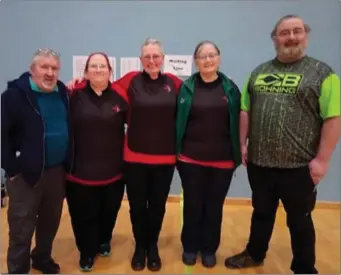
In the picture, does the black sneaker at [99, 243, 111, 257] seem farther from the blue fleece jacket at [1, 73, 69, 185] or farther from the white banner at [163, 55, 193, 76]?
the white banner at [163, 55, 193, 76]

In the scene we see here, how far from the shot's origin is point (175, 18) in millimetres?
3162

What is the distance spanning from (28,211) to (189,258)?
1050 millimetres

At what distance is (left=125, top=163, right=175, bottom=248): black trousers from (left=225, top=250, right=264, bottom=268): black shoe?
51 centimetres

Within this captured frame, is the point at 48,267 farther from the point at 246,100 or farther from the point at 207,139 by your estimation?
the point at 246,100

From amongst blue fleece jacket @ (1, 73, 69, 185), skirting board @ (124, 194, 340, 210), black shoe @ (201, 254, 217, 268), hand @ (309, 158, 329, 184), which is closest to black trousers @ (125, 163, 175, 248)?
black shoe @ (201, 254, 217, 268)

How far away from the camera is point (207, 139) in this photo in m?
2.00

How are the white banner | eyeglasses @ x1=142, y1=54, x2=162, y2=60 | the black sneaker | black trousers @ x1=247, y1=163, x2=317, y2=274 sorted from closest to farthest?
black trousers @ x1=247, y1=163, x2=317, y2=274 < eyeglasses @ x1=142, y1=54, x2=162, y2=60 < the black sneaker < the white banner

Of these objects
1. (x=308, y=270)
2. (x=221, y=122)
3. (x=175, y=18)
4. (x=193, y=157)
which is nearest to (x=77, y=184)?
(x=193, y=157)

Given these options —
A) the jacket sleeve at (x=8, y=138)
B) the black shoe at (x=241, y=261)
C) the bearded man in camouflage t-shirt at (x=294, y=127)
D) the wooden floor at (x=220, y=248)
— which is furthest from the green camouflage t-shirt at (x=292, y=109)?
the jacket sleeve at (x=8, y=138)

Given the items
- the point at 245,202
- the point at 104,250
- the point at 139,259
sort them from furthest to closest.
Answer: the point at 245,202 → the point at 104,250 → the point at 139,259

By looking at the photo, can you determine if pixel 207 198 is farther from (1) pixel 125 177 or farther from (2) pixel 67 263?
(2) pixel 67 263

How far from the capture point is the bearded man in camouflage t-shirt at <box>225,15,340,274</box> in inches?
67.8

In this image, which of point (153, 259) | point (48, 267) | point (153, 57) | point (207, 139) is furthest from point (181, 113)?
point (48, 267)

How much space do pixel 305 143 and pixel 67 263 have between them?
5.39 ft
